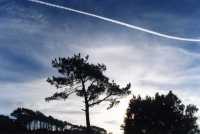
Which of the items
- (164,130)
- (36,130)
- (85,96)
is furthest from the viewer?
(164,130)

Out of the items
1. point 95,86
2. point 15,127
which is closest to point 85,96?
point 95,86

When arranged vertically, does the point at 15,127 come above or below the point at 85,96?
below

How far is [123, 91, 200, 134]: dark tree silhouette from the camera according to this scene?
8600 cm

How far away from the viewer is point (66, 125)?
8681cm

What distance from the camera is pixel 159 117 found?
86.4m

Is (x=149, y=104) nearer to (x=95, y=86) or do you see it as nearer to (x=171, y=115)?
(x=171, y=115)

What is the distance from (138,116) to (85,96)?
27055 mm

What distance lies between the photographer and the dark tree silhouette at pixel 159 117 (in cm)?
8600

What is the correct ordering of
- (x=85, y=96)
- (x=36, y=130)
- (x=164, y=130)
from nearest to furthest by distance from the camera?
1. (x=85, y=96)
2. (x=36, y=130)
3. (x=164, y=130)

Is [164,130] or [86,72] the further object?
[164,130]

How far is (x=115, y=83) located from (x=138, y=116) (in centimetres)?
2306

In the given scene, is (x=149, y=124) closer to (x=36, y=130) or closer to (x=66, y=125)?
(x=66, y=125)

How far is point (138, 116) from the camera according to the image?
8844cm

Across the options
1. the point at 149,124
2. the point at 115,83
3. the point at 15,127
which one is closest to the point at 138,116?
the point at 149,124
